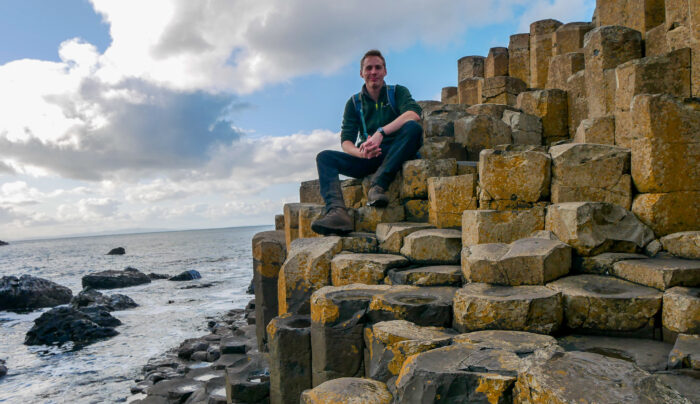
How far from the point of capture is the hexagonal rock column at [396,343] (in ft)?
9.42

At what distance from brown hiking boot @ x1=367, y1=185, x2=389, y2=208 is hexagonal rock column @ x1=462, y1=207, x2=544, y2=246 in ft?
4.72

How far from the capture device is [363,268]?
457cm

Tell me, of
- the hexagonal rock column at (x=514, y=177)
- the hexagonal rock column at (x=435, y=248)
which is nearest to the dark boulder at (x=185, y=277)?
the hexagonal rock column at (x=435, y=248)

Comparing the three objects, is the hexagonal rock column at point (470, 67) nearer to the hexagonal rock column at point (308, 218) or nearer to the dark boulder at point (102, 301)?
the hexagonal rock column at point (308, 218)

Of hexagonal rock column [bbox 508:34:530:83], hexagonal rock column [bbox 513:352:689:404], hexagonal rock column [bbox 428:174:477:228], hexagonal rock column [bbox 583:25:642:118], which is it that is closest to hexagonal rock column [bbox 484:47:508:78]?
hexagonal rock column [bbox 508:34:530:83]

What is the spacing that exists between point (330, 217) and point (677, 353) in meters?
3.59

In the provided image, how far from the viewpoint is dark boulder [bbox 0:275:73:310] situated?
2012 cm

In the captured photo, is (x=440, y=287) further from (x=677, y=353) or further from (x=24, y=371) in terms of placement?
(x=24, y=371)

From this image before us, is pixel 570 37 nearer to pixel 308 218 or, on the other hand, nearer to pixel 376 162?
pixel 376 162

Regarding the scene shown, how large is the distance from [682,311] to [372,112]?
4.21 m

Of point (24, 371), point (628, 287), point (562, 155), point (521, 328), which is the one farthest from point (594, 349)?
point (24, 371)

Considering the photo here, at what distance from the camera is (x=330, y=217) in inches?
207

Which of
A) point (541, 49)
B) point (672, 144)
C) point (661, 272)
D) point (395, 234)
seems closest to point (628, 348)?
point (661, 272)

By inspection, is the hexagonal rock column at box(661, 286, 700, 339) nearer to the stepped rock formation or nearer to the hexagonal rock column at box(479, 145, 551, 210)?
the stepped rock formation
